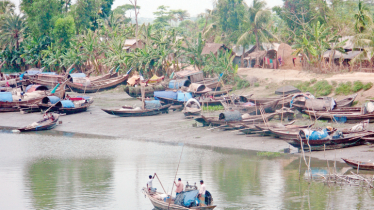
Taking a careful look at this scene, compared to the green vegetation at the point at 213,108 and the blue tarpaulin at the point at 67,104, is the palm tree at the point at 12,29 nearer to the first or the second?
the blue tarpaulin at the point at 67,104

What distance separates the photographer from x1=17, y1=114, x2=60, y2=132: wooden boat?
94.0ft

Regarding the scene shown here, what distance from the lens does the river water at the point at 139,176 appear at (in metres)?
15.1

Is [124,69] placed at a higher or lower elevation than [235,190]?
higher

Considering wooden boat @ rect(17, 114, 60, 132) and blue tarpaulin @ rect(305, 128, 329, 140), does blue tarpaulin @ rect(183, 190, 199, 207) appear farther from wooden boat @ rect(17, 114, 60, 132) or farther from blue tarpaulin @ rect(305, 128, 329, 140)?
wooden boat @ rect(17, 114, 60, 132)

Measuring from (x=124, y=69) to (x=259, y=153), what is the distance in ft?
89.0

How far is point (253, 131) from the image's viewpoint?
24.6 m

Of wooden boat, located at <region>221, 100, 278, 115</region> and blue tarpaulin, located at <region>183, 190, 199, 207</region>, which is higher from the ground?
wooden boat, located at <region>221, 100, 278, 115</region>

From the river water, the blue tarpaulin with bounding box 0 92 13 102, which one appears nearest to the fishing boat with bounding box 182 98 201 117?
the river water

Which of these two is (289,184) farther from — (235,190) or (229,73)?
(229,73)

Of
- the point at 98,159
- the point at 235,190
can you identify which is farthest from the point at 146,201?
the point at 98,159

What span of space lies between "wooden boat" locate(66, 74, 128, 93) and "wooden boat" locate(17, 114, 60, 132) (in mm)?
13425

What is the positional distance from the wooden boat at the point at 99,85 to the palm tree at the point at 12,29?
20.8 meters

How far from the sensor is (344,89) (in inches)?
1220

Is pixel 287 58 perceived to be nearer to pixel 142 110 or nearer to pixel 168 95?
pixel 168 95
